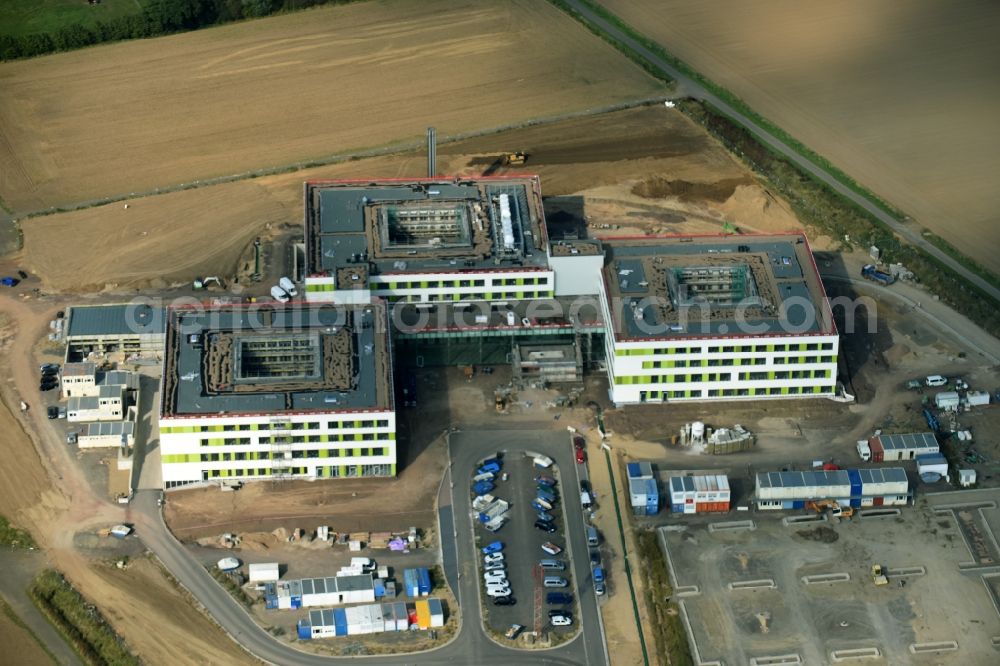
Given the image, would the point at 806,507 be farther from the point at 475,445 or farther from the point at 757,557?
the point at 475,445

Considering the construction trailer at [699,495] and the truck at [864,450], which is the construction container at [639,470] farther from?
the truck at [864,450]

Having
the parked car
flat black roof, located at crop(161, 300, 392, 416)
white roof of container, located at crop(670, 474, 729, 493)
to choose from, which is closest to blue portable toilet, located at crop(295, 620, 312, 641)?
flat black roof, located at crop(161, 300, 392, 416)

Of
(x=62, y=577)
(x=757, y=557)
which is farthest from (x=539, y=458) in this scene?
(x=62, y=577)

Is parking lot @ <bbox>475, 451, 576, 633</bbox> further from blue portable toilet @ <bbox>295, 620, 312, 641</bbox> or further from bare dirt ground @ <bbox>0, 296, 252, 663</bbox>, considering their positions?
bare dirt ground @ <bbox>0, 296, 252, 663</bbox>

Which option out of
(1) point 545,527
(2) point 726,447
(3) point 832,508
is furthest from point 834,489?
(1) point 545,527

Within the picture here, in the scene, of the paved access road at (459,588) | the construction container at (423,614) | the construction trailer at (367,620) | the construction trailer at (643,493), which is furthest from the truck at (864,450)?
the construction container at (423,614)
